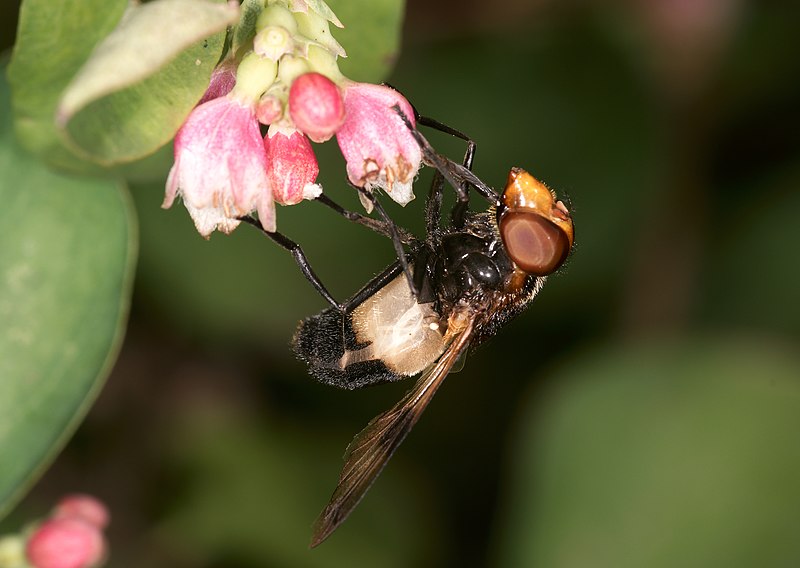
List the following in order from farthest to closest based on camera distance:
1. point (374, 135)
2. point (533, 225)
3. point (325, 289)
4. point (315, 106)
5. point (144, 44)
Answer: point (325, 289), point (533, 225), point (374, 135), point (315, 106), point (144, 44)

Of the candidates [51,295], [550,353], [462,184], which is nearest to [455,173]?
[462,184]

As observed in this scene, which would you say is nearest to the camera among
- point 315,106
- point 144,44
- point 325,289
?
point 144,44

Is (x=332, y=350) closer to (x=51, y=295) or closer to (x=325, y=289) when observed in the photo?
(x=325, y=289)

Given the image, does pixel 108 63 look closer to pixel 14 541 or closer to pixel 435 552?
pixel 14 541

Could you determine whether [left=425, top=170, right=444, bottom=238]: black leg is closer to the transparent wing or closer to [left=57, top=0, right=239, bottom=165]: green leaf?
the transparent wing

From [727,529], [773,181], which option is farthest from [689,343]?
[773,181]

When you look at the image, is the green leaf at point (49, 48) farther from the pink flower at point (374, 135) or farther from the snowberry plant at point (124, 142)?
the pink flower at point (374, 135)

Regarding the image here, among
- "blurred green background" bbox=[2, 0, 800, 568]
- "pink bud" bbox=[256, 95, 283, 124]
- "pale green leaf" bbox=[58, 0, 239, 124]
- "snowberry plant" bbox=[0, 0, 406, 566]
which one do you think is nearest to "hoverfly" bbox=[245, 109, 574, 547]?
"snowberry plant" bbox=[0, 0, 406, 566]
